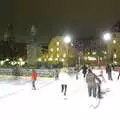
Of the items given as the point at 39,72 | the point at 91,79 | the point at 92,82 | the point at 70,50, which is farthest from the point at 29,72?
the point at 70,50

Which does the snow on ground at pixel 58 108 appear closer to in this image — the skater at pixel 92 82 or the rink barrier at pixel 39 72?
the skater at pixel 92 82

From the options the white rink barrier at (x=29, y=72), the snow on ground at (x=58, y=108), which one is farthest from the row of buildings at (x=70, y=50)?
the snow on ground at (x=58, y=108)

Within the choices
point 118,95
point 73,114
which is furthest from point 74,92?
point 73,114

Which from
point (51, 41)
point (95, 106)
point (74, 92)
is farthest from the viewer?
point (51, 41)

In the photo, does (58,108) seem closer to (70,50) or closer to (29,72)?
(29,72)

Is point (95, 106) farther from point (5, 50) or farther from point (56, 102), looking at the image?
point (5, 50)

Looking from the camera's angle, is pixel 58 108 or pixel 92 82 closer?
pixel 58 108

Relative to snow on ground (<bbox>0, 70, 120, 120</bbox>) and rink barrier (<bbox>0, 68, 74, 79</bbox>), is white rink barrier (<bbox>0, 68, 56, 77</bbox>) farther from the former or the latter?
snow on ground (<bbox>0, 70, 120, 120</bbox>)

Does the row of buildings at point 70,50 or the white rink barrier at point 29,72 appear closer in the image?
the white rink barrier at point 29,72

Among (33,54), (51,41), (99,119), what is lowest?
(99,119)

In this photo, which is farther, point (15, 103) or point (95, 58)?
point (95, 58)

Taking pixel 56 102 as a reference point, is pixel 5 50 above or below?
above

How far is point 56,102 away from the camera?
14.3 meters

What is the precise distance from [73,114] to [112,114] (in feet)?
4.72
